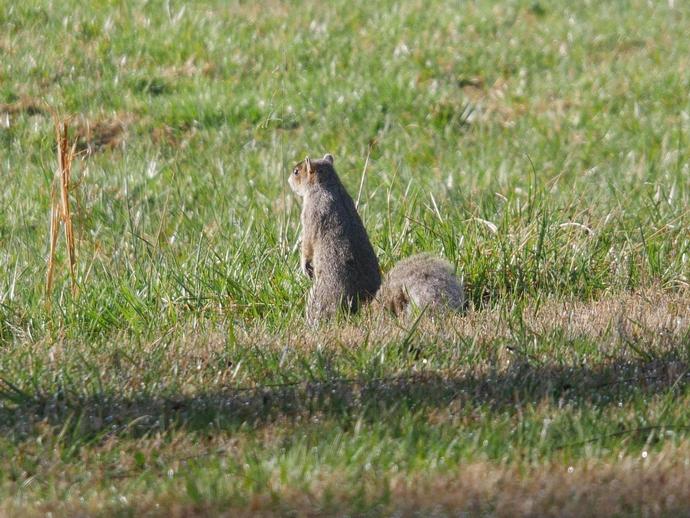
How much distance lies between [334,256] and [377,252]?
0.93 m

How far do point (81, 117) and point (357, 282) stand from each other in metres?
4.85

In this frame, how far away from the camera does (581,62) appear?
12211 mm

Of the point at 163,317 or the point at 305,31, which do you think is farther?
the point at 305,31

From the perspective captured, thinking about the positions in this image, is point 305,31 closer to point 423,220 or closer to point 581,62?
point 581,62

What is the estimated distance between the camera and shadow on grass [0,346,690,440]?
4.46 meters

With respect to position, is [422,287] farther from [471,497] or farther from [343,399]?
[471,497]

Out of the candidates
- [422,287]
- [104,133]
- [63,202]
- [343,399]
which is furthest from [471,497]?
[104,133]

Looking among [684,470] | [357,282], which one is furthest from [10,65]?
[684,470]

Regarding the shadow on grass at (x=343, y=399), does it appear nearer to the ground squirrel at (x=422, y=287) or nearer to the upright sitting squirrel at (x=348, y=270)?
the ground squirrel at (x=422, y=287)

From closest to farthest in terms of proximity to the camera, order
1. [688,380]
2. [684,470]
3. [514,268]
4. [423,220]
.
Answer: [684,470], [688,380], [514,268], [423,220]

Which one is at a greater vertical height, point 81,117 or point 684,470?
point 684,470

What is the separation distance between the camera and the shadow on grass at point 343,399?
14.6 ft

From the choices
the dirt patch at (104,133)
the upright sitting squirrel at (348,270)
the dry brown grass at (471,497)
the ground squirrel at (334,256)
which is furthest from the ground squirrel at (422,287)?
the dirt patch at (104,133)

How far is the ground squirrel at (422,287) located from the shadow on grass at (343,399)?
3.39 ft
